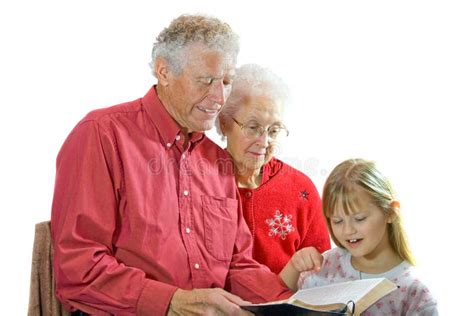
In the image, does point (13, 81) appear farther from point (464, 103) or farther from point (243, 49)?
point (464, 103)

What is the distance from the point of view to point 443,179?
2816 mm

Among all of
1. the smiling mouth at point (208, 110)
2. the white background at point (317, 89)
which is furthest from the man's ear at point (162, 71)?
the white background at point (317, 89)

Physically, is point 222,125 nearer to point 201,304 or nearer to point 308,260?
point 308,260

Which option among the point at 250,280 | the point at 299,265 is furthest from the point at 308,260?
the point at 250,280

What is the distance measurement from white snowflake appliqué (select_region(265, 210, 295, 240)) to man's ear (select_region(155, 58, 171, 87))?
1.80 ft

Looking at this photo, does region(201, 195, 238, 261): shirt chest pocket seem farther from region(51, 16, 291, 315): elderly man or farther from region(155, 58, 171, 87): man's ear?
region(155, 58, 171, 87): man's ear

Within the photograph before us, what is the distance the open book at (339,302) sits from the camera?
1.67 m

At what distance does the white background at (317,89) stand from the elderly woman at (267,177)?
1.38 feet

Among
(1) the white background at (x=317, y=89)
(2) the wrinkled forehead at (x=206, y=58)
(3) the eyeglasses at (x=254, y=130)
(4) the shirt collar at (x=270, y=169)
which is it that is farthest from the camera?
(1) the white background at (x=317, y=89)

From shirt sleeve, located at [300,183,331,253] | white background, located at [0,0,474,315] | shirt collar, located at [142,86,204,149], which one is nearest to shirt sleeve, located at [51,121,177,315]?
shirt collar, located at [142,86,204,149]

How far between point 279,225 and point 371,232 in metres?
0.42

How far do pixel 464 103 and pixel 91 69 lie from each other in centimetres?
145

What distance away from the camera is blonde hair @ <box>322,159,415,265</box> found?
187 cm

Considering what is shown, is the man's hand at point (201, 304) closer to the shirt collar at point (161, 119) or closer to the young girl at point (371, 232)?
the young girl at point (371, 232)
